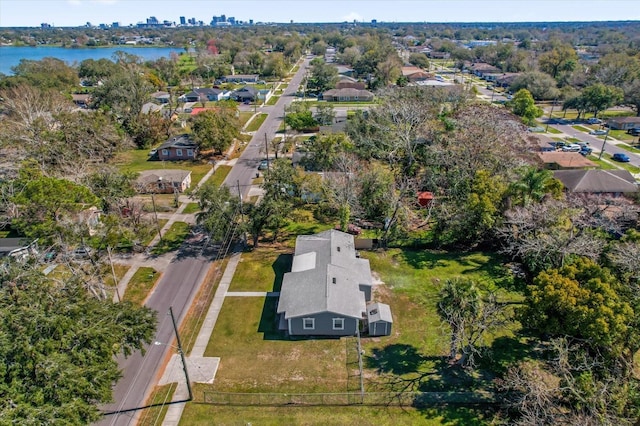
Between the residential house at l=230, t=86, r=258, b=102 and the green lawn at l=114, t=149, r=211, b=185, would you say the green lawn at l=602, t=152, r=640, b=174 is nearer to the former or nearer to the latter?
the green lawn at l=114, t=149, r=211, b=185

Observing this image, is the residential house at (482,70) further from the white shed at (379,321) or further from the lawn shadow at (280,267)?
the white shed at (379,321)

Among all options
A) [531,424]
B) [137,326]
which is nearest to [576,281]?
[531,424]

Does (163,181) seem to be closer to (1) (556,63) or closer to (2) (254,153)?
(2) (254,153)

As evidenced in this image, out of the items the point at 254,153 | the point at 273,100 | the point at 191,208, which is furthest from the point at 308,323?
the point at 273,100

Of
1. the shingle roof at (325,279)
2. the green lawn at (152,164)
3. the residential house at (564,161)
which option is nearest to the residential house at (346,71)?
the green lawn at (152,164)

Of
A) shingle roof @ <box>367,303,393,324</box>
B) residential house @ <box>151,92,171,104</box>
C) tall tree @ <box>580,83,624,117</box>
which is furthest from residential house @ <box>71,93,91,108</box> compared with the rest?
tall tree @ <box>580,83,624,117</box>

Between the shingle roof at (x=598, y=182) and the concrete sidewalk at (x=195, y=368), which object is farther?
the shingle roof at (x=598, y=182)

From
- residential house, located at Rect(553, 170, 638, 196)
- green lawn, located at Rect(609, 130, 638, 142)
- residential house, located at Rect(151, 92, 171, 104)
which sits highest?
residential house, located at Rect(151, 92, 171, 104)
